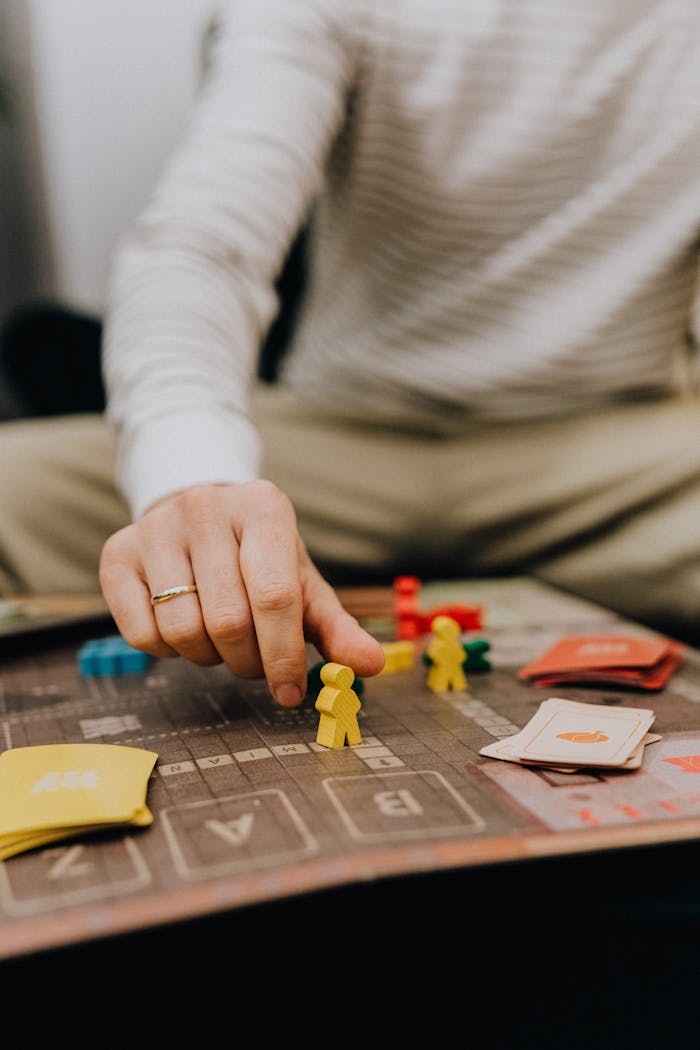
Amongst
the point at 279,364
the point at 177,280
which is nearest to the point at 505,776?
the point at 177,280

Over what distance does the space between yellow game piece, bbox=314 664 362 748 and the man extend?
37 centimetres

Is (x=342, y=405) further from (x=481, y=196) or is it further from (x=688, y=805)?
(x=688, y=805)

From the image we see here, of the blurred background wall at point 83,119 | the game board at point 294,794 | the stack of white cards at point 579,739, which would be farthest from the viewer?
the blurred background wall at point 83,119

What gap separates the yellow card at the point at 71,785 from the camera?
411mm

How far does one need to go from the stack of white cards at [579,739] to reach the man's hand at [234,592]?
0.10m

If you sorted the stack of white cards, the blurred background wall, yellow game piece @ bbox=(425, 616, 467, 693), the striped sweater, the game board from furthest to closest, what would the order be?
the blurred background wall → the striped sweater → yellow game piece @ bbox=(425, 616, 467, 693) → the stack of white cards → the game board

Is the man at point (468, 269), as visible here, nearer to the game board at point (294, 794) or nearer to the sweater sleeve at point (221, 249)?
the sweater sleeve at point (221, 249)

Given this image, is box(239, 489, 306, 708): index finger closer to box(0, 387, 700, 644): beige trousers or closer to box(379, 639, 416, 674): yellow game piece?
box(379, 639, 416, 674): yellow game piece

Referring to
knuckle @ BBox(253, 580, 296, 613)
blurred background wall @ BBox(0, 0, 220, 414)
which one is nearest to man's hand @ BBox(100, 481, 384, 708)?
knuckle @ BBox(253, 580, 296, 613)

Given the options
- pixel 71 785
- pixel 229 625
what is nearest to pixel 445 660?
pixel 229 625

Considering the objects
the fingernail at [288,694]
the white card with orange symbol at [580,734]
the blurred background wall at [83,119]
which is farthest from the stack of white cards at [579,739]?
the blurred background wall at [83,119]

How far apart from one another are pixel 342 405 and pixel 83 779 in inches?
30.2

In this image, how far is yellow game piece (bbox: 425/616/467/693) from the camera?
0.63 m

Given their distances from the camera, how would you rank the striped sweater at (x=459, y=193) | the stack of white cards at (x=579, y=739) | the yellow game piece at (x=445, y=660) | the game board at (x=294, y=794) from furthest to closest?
1. the striped sweater at (x=459, y=193)
2. the yellow game piece at (x=445, y=660)
3. the stack of white cards at (x=579, y=739)
4. the game board at (x=294, y=794)
